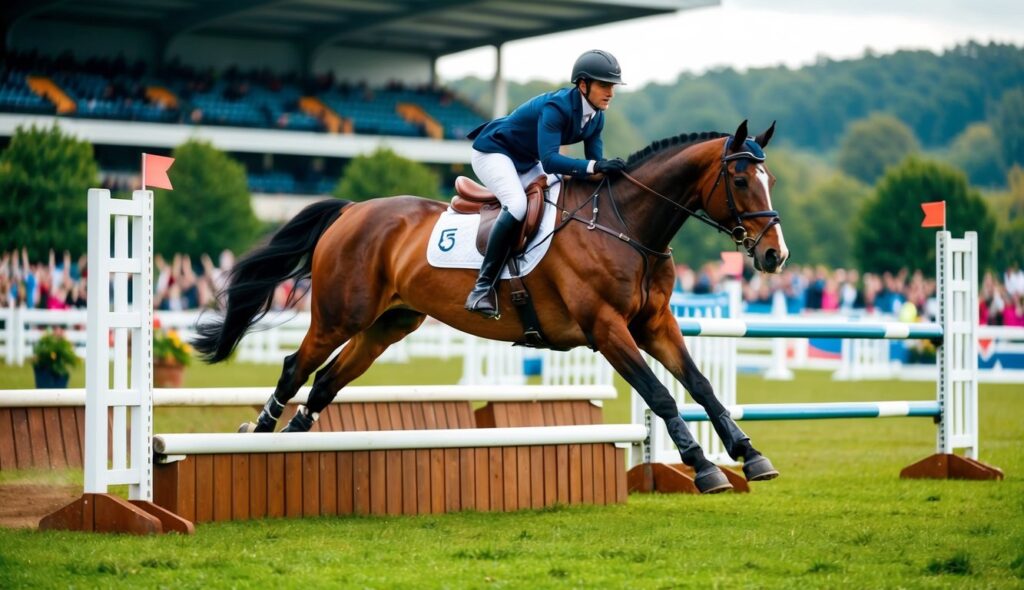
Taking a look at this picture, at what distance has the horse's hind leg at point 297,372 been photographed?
22.7 feet

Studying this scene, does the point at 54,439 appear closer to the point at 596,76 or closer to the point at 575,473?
the point at 575,473

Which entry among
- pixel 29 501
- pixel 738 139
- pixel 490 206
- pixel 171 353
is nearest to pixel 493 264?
pixel 490 206

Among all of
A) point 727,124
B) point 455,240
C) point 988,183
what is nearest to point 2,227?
point 455,240

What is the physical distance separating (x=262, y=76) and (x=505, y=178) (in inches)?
1515

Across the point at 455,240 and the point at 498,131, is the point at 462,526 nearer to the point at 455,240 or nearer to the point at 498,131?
the point at 455,240

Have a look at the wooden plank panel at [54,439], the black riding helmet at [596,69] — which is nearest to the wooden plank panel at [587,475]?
the black riding helmet at [596,69]

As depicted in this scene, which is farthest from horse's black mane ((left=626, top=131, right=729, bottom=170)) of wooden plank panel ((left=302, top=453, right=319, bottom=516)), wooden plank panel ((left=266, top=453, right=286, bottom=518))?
wooden plank panel ((left=266, top=453, right=286, bottom=518))

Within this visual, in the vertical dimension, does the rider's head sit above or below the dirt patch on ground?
above

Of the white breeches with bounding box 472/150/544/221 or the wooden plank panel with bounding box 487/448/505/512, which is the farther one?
the wooden plank panel with bounding box 487/448/505/512

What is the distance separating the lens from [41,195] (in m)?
26.5

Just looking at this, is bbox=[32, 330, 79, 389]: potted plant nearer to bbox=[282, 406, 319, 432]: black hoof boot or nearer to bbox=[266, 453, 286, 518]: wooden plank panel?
bbox=[282, 406, 319, 432]: black hoof boot

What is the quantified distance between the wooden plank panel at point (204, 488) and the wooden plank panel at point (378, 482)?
32.5 inches

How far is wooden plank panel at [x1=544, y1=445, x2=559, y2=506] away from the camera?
699cm

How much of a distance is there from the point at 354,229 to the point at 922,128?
4182 inches
